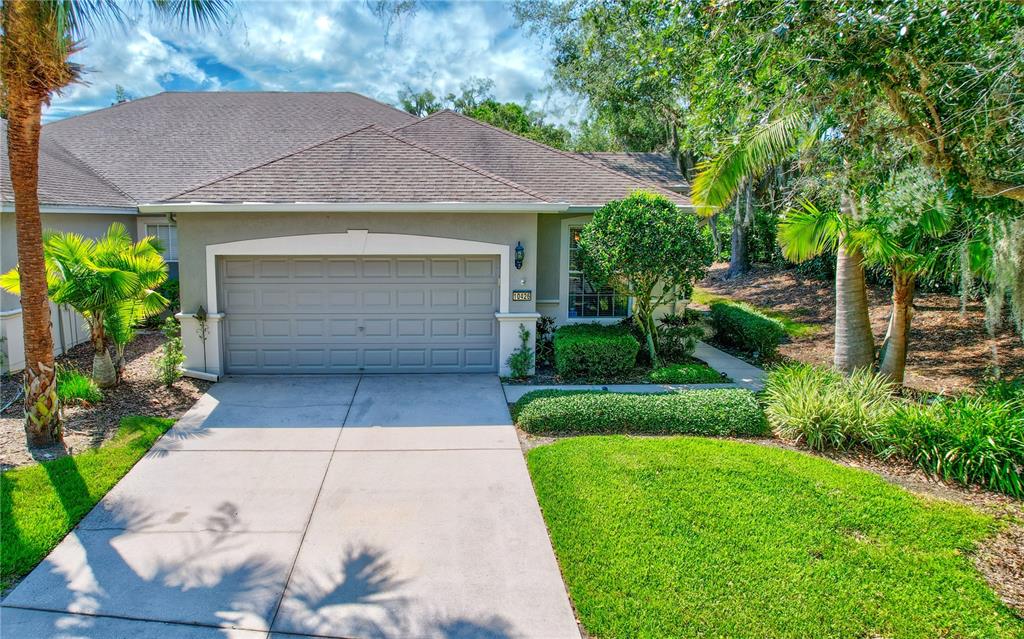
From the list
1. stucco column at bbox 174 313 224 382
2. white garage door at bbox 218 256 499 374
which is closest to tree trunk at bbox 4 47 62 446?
stucco column at bbox 174 313 224 382

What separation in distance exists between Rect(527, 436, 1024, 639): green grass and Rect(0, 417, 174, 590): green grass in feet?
14.2

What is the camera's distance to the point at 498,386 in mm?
9922

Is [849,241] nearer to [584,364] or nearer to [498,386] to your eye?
[584,364]

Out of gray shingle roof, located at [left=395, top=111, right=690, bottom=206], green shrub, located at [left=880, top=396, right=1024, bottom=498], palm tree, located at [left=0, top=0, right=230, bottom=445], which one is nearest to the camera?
palm tree, located at [left=0, top=0, right=230, bottom=445]

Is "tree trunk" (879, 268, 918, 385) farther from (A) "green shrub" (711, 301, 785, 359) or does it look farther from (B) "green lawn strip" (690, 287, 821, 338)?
(B) "green lawn strip" (690, 287, 821, 338)

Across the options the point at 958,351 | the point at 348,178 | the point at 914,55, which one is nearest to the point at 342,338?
the point at 348,178

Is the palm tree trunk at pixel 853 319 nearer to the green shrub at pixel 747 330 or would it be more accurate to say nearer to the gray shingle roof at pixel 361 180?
the green shrub at pixel 747 330

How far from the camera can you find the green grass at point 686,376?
10.1 m

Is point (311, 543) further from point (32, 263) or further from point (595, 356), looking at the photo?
point (595, 356)

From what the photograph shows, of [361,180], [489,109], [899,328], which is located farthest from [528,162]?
[489,109]

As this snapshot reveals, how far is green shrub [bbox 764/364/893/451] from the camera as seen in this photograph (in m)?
7.39

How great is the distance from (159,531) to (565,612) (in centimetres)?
365

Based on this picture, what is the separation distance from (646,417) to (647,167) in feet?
30.5

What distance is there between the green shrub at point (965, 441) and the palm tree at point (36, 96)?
361 inches
